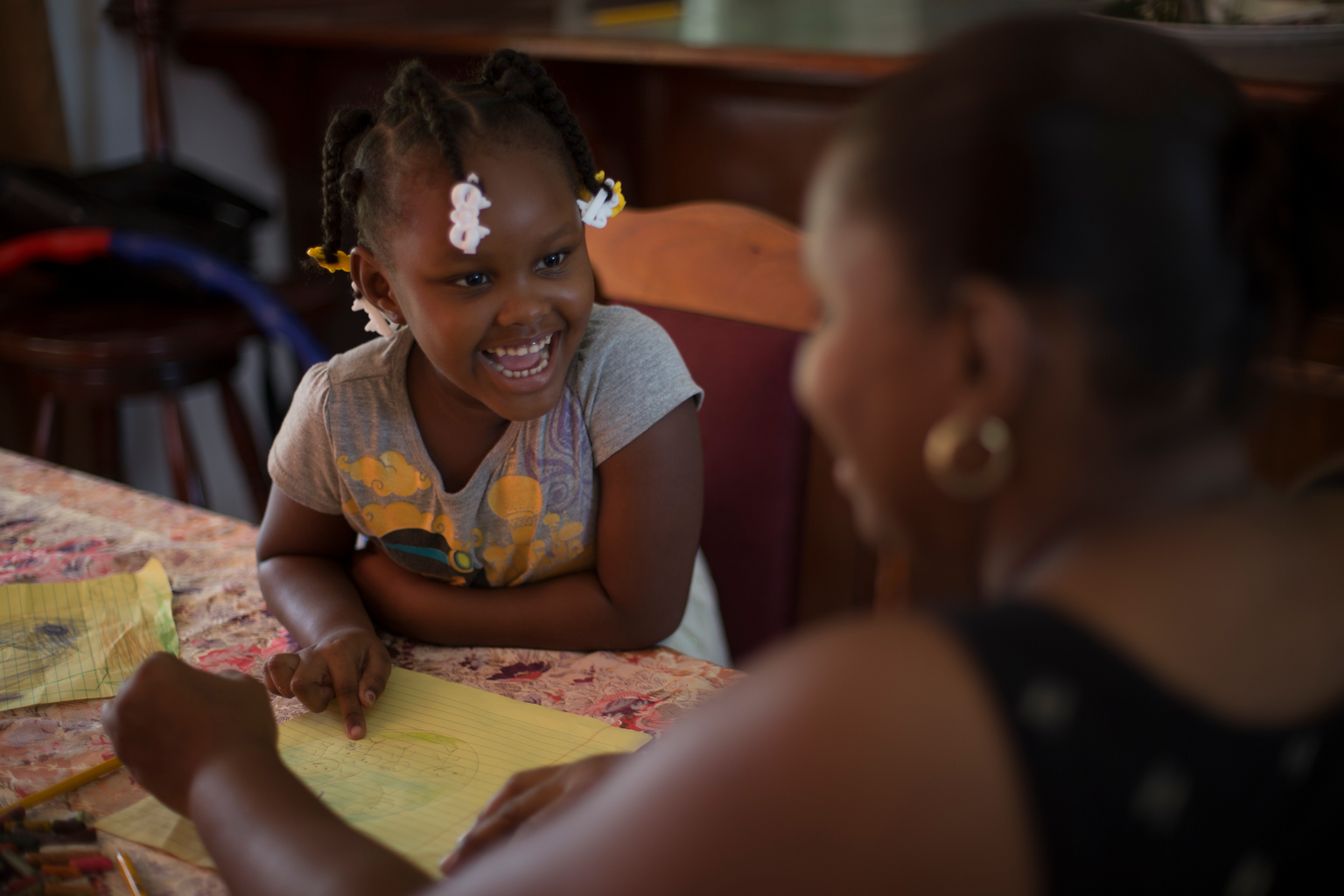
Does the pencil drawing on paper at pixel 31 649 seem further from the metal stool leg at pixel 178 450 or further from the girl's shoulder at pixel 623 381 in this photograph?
the metal stool leg at pixel 178 450

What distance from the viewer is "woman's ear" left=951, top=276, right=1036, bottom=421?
A: 0.39 m

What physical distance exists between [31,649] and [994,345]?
81cm

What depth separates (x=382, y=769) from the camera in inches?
28.4

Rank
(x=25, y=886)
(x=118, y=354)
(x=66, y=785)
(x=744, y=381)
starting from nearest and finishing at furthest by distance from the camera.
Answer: (x=25, y=886)
(x=66, y=785)
(x=744, y=381)
(x=118, y=354)

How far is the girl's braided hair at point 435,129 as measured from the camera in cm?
92

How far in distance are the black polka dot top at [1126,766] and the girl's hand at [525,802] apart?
30 centimetres

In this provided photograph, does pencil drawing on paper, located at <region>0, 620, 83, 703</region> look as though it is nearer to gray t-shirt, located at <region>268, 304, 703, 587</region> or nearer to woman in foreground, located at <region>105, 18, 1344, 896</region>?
gray t-shirt, located at <region>268, 304, 703, 587</region>

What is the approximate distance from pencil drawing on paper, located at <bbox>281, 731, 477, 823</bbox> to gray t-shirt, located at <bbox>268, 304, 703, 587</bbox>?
0.27m

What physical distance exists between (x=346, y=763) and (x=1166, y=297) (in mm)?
573

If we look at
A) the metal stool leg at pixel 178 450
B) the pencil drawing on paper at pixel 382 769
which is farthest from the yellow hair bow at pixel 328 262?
the metal stool leg at pixel 178 450

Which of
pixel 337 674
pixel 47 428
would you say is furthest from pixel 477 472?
pixel 47 428

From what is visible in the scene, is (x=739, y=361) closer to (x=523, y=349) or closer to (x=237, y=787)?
(x=523, y=349)

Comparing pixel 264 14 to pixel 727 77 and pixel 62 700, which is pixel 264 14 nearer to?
pixel 727 77

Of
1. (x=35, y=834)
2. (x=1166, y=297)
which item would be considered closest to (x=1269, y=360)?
(x=1166, y=297)
